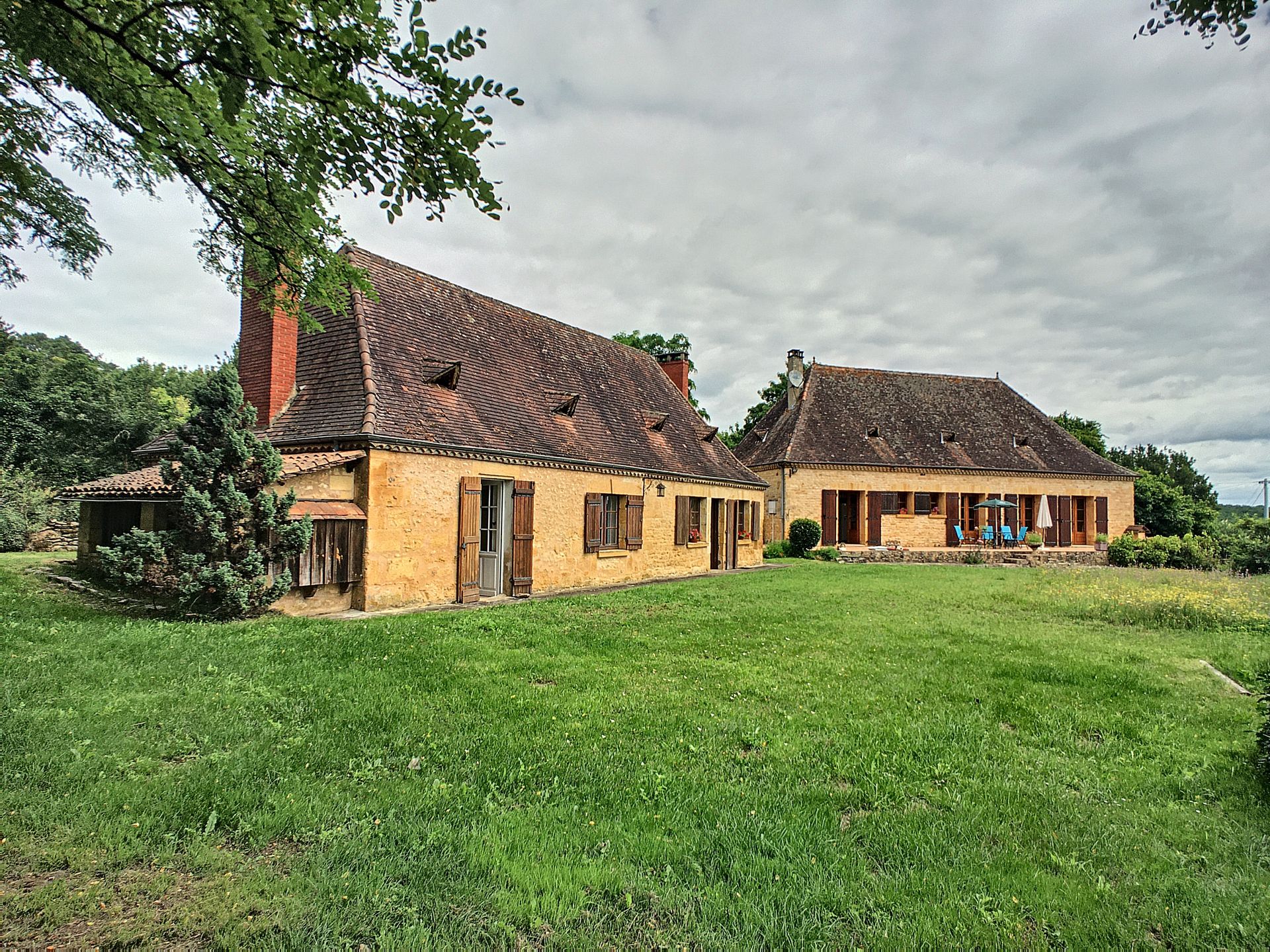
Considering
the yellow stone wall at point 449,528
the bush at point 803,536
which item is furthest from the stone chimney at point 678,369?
the yellow stone wall at point 449,528

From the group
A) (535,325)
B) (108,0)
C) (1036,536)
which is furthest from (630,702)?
(1036,536)

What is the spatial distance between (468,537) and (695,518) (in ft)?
29.9

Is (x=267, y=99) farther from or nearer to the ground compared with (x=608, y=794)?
farther from the ground

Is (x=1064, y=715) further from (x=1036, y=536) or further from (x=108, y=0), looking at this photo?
(x=1036, y=536)

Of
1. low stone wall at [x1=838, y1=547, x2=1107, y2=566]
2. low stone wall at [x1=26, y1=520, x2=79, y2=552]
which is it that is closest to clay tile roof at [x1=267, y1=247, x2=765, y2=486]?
low stone wall at [x1=838, y1=547, x2=1107, y2=566]

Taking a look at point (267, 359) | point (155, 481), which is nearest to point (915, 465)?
point (267, 359)

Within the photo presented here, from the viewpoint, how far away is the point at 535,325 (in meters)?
17.6

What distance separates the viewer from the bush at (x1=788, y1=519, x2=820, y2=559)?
24.9 meters

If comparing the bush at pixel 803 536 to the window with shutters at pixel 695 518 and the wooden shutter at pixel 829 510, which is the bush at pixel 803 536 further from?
the window with shutters at pixel 695 518

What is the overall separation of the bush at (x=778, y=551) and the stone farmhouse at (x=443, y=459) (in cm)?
736

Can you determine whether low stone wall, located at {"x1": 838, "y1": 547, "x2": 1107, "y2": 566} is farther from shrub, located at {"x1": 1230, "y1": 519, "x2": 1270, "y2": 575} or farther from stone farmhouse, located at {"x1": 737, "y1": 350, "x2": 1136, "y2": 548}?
shrub, located at {"x1": 1230, "y1": 519, "x2": 1270, "y2": 575}

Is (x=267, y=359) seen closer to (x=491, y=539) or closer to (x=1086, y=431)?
(x=491, y=539)

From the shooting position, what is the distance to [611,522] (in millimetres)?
15773

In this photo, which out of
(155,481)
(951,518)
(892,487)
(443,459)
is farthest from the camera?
(951,518)
